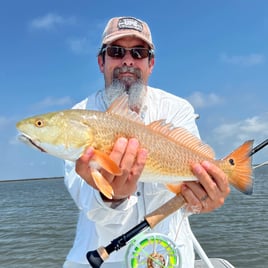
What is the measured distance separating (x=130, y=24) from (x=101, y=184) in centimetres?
173

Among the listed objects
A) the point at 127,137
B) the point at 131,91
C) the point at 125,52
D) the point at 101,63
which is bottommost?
A: the point at 127,137

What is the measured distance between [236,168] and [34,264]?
35.9 feet

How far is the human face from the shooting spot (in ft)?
11.6

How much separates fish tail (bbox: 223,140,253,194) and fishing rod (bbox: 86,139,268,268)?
0.40 meters

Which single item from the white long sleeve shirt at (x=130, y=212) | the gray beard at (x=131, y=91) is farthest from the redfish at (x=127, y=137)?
the gray beard at (x=131, y=91)

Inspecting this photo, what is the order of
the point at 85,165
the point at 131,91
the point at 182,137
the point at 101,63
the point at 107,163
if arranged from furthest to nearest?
the point at 101,63 < the point at 131,91 < the point at 182,137 < the point at 85,165 < the point at 107,163

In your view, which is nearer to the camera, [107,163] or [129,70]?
[107,163]

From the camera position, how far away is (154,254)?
115 inches

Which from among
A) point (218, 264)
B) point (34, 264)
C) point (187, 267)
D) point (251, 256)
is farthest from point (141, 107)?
point (34, 264)

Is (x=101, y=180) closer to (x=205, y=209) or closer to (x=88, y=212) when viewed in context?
(x=88, y=212)

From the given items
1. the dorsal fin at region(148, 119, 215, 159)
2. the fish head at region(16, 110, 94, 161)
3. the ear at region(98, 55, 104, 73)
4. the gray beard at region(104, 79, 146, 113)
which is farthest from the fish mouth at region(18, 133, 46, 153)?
the ear at region(98, 55, 104, 73)

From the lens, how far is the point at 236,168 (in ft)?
9.14

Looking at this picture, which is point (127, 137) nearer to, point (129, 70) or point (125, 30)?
point (129, 70)

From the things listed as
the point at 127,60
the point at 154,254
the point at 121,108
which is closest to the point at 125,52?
the point at 127,60
